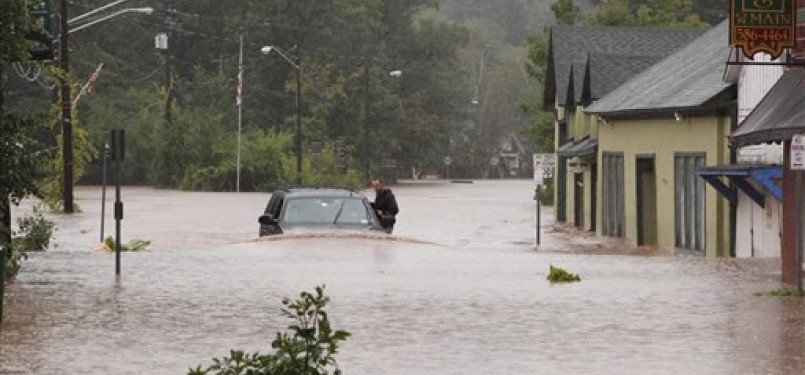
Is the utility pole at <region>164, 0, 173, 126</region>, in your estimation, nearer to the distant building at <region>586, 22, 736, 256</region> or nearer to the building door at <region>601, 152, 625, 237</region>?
the building door at <region>601, 152, 625, 237</region>

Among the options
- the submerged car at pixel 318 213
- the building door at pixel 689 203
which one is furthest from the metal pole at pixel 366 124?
the submerged car at pixel 318 213

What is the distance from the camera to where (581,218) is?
181ft

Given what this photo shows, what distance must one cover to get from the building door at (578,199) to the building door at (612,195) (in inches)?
239

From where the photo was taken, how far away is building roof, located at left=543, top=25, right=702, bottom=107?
58000 millimetres

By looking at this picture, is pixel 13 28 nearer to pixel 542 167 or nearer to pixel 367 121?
pixel 542 167

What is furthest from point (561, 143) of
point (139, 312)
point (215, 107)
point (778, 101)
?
point (215, 107)

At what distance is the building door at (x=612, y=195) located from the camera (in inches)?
1821

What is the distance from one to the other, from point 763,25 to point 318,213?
10420mm

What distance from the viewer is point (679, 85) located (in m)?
42.4

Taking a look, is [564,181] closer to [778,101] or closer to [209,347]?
[778,101]

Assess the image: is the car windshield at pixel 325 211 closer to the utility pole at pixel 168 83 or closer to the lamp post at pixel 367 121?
the utility pole at pixel 168 83

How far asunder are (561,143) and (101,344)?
4435cm

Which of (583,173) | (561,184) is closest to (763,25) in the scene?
(583,173)

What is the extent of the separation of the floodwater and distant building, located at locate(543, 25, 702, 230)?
17120 millimetres
